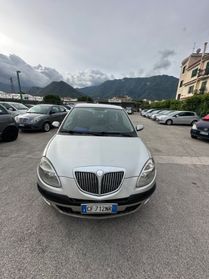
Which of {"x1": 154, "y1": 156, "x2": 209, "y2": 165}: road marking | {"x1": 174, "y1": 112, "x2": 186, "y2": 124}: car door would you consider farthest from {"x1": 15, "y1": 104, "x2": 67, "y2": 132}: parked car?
{"x1": 174, "y1": 112, "x2": 186, "y2": 124}: car door

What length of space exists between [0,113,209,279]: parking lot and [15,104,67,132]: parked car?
553 cm

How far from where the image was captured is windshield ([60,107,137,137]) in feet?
9.83

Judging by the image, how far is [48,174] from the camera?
2.04 m

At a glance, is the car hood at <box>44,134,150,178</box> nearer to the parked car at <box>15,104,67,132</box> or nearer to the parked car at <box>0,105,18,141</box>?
the parked car at <box>0,105,18,141</box>

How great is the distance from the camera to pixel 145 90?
158500mm

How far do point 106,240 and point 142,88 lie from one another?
587ft

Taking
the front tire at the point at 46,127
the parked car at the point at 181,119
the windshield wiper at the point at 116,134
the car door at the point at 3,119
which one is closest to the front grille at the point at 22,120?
the front tire at the point at 46,127

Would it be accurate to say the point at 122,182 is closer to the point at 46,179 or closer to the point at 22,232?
the point at 46,179

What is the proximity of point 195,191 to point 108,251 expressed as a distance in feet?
7.64

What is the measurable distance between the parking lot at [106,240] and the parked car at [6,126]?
11.8 ft

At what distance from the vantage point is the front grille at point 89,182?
6.20 feet

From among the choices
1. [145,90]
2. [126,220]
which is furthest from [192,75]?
[145,90]

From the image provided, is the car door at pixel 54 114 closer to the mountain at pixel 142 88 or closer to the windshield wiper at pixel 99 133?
the windshield wiper at pixel 99 133

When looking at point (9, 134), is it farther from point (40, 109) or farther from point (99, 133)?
point (99, 133)
